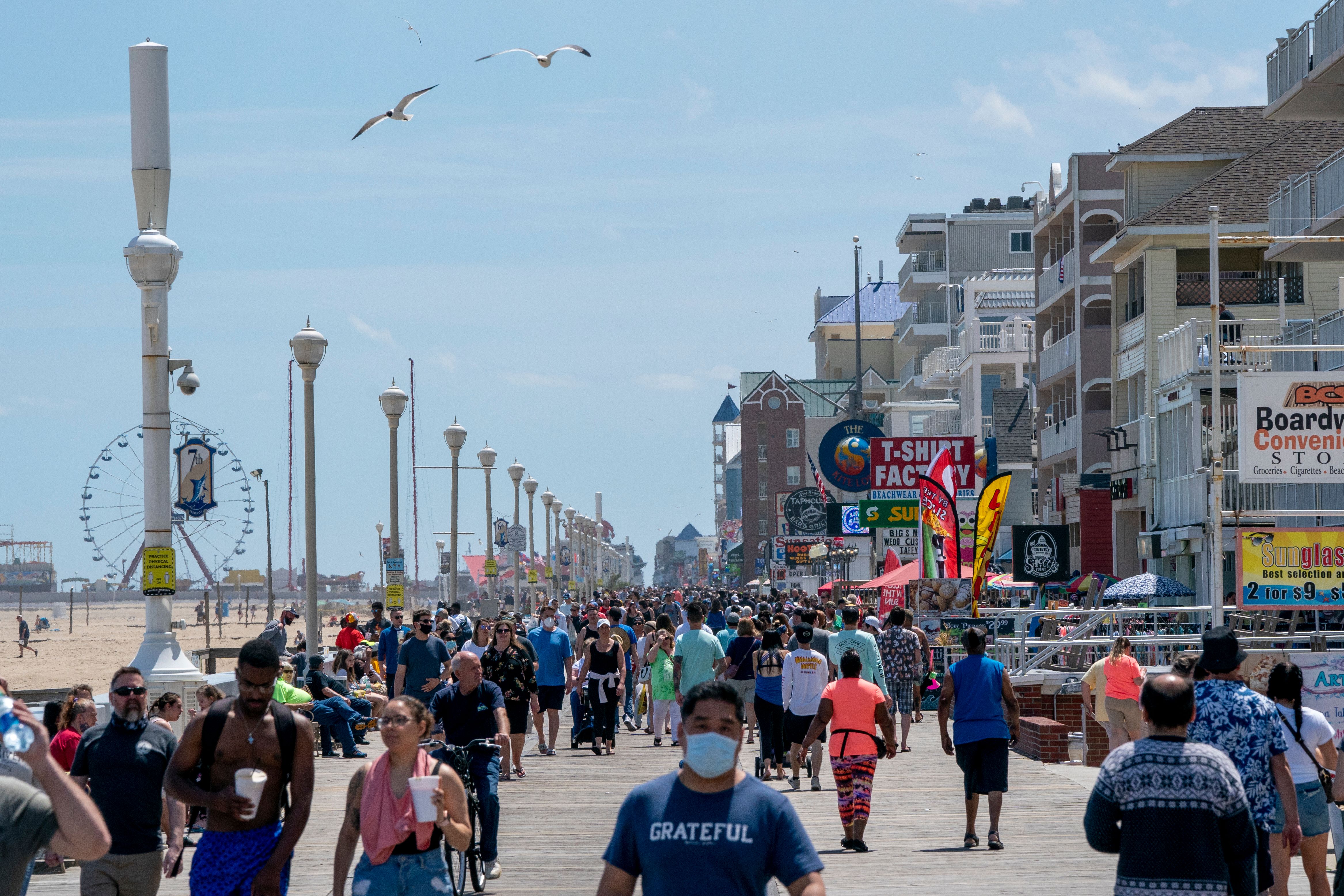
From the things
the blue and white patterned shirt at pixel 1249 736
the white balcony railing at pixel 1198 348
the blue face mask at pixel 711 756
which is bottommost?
the blue and white patterned shirt at pixel 1249 736

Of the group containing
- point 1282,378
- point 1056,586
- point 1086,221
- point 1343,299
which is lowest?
point 1056,586

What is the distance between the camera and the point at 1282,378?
18.7 metres

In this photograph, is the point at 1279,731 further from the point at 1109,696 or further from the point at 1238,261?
the point at 1238,261

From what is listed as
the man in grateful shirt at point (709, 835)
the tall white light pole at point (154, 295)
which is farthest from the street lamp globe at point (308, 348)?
the man in grateful shirt at point (709, 835)

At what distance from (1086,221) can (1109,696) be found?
38772 mm

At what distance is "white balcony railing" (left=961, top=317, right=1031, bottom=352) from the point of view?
67125 millimetres

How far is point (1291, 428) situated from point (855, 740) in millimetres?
8323

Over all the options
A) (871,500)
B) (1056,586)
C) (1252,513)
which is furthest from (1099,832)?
(1056,586)

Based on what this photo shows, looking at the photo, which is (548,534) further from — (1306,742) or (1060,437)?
(1306,742)

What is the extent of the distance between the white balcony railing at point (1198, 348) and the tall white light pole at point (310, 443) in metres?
14.0

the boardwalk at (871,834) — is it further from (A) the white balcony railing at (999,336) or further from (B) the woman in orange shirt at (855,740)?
(A) the white balcony railing at (999,336)

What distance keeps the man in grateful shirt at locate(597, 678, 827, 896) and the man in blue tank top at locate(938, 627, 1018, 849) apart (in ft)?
25.6

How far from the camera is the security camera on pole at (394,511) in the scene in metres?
30.5

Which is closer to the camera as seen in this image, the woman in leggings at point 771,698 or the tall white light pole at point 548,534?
the woman in leggings at point 771,698
